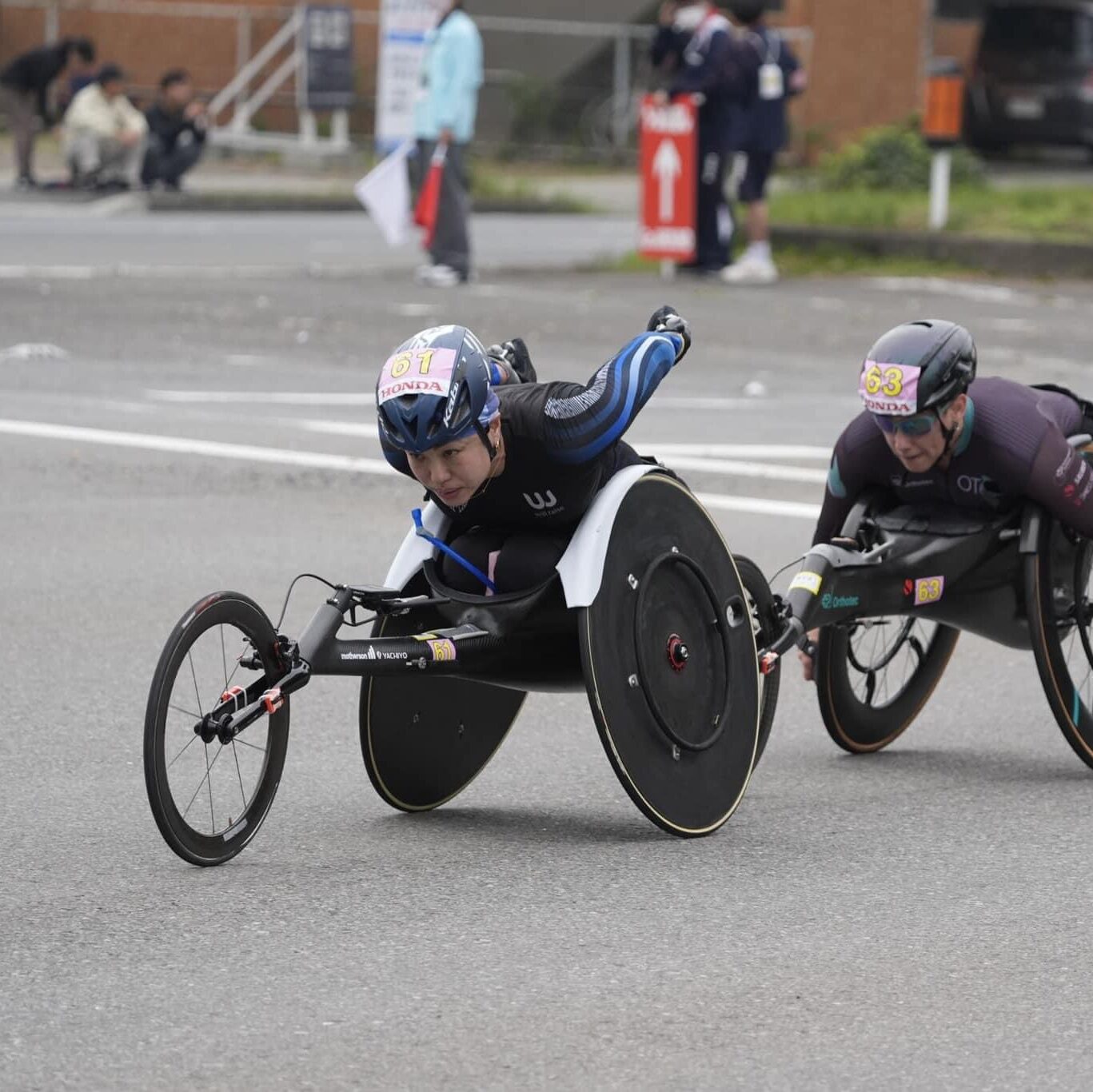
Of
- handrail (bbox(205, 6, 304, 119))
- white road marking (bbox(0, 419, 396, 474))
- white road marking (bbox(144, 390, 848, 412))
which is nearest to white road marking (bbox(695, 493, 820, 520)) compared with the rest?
white road marking (bbox(0, 419, 396, 474))

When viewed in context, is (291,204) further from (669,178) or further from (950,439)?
(950,439)

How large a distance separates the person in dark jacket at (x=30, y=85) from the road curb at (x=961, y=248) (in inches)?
353

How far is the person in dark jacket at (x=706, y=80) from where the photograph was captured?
18594mm

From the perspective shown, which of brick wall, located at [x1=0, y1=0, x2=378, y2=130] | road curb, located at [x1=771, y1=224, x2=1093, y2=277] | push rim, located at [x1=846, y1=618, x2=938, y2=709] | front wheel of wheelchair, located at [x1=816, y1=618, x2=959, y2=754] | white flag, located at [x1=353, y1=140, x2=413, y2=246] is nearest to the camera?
front wheel of wheelchair, located at [x1=816, y1=618, x2=959, y2=754]

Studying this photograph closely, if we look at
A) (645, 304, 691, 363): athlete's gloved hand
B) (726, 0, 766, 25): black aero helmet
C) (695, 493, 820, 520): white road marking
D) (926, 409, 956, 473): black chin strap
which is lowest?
(695, 493, 820, 520): white road marking

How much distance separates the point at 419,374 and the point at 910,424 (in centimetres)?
158

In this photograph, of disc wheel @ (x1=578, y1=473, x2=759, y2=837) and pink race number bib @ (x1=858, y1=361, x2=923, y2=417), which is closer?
disc wheel @ (x1=578, y1=473, x2=759, y2=837)

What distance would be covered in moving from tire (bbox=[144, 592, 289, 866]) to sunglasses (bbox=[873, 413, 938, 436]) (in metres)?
1.86

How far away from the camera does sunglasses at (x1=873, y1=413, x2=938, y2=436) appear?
20.5ft

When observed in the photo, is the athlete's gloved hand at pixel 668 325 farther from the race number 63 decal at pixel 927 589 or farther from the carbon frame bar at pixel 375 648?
the race number 63 decal at pixel 927 589

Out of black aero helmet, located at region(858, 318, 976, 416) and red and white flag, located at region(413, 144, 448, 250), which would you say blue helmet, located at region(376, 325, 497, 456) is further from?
red and white flag, located at region(413, 144, 448, 250)

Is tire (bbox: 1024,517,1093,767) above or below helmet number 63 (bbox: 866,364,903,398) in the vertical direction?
below

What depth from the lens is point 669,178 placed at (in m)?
18.9

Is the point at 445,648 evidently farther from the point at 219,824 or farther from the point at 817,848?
the point at 817,848
